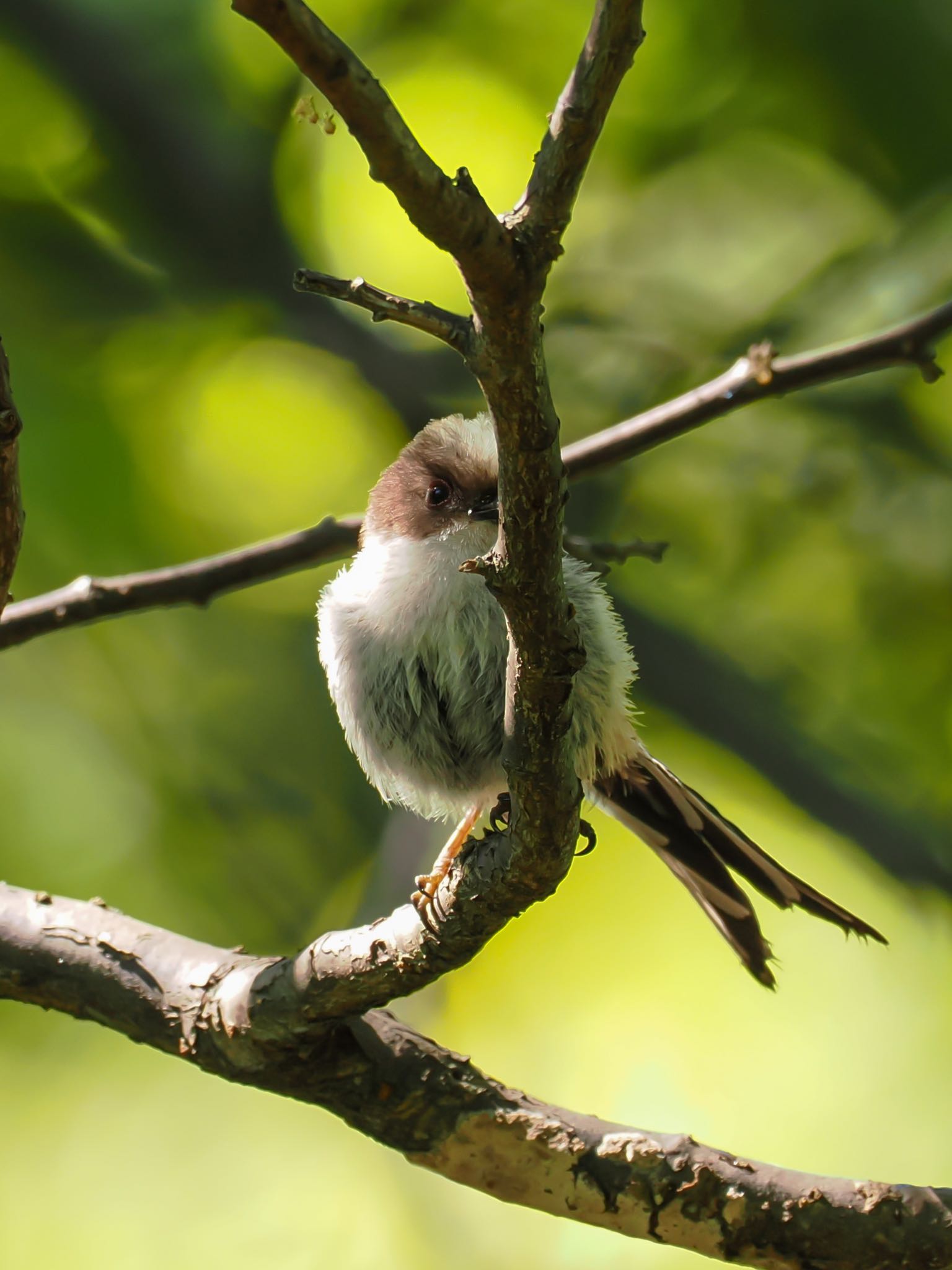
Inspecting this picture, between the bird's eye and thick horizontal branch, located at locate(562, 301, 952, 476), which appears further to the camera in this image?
the bird's eye

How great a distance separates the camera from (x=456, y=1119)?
3.00 m

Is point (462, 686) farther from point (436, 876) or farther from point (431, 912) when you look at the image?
point (431, 912)

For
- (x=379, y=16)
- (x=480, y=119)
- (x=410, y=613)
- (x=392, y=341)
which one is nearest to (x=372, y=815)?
(x=392, y=341)

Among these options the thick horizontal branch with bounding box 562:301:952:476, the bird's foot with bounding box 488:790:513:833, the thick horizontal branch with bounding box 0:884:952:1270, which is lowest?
the thick horizontal branch with bounding box 0:884:952:1270

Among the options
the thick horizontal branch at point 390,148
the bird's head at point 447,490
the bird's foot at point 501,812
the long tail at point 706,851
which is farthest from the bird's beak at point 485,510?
the thick horizontal branch at point 390,148

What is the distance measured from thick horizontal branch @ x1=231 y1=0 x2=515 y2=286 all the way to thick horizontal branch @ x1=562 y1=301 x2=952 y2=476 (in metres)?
2.13

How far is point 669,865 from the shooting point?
4.11 meters

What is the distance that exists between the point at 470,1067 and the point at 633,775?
133 centimetres

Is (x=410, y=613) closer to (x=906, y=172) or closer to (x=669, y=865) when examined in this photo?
(x=669, y=865)

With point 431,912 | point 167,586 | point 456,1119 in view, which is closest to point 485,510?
point 167,586

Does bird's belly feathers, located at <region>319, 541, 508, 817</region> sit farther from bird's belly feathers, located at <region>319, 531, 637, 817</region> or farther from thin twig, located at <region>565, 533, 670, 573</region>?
thin twig, located at <region>565, 533, 670, 573</region>

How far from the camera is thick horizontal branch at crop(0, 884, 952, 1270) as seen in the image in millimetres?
2818

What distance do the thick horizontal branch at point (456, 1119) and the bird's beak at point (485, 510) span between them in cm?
138

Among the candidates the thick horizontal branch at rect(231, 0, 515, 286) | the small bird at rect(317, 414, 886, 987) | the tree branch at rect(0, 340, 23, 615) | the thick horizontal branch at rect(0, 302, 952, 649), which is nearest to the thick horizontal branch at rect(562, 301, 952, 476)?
the thick horizontal branch at rect(0, 302, 952, 649)
